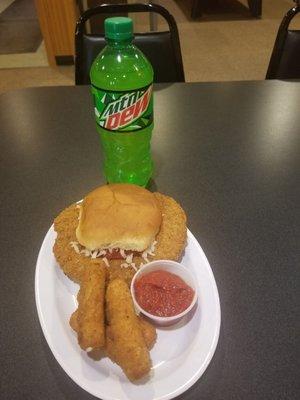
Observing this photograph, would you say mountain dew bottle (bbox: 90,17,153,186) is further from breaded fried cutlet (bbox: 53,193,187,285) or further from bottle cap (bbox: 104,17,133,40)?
breaded fried cutlet (bbox: 53,193,187,285)

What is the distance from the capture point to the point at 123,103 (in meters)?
0.82

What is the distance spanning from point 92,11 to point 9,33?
4.19 meters

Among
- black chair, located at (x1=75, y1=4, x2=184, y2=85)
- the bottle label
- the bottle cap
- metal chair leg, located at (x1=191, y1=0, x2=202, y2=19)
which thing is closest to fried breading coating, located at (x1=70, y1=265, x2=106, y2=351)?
the bottle label

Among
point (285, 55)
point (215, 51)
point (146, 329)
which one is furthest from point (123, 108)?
point (215, 51)

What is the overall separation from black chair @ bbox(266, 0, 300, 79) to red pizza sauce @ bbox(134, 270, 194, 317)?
4.48 feet

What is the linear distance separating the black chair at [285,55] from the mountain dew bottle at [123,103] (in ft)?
3.03

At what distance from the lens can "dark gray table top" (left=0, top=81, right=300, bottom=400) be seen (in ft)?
→ 2.18

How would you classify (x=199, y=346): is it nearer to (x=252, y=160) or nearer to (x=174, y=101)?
(x=252, y=160)

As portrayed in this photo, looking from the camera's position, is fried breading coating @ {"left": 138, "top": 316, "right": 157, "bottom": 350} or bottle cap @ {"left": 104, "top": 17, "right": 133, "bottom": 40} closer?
fried breading coating @ {"left": 138, "top": 316, "right": 157, "bottom": 350}

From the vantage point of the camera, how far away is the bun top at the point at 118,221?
775 millimetres

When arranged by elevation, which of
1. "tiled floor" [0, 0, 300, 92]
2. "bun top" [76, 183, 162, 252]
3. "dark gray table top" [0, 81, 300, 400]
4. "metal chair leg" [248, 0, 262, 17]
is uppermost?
"bun top" [76, 183, 162, 252]

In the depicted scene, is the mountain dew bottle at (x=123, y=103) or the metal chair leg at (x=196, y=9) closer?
the mountain dew bottle at (x=123, y=103)

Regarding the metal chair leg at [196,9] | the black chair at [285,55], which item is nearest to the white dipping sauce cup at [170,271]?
the black chair at [285,55]

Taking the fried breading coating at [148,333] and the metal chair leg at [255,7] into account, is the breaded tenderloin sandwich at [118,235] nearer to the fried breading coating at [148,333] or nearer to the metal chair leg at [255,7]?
the fried breading coating at [148,333]
